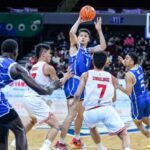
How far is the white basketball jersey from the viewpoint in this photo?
8.12 m

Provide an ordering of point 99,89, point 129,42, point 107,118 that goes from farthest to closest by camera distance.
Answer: point 129,42 < point 99,89 < point 107,118

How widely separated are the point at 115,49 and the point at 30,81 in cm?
1870

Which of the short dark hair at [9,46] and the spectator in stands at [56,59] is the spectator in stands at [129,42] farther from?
the short dark hair at [9,46]

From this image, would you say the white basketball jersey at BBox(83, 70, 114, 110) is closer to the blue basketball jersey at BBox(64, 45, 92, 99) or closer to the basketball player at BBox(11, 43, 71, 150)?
the basketball player at BBox(11, 43, 71, 150)

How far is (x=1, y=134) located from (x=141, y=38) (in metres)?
19.7

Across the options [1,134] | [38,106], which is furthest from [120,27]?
[1,134]

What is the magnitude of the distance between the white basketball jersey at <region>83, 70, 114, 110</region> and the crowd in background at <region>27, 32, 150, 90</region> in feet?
44.7

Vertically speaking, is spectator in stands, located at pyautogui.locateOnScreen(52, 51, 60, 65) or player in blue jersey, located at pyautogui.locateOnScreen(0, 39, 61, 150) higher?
player in blue jersey, located at pyautogui.locateOnScreen(0, 39, 61, 150)

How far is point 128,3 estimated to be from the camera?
3106 cm

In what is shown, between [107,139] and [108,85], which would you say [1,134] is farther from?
[107,139]

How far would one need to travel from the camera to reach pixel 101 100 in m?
8.11

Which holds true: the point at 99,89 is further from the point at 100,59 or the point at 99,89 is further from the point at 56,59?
the point at 56,59

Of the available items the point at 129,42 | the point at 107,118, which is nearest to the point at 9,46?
the point at 107,118

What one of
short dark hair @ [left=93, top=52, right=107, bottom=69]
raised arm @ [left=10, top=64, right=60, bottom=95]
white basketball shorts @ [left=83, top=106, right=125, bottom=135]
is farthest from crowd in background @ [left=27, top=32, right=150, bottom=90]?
raised arm @ [left=10, top=64, right=60, bottom=95]
